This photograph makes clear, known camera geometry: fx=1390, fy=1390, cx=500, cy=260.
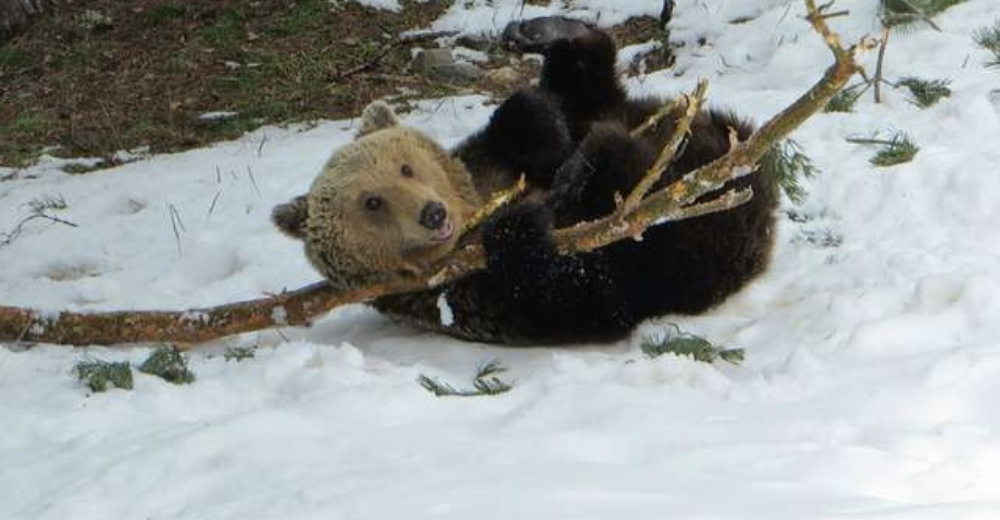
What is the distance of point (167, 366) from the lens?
5898 millimetres

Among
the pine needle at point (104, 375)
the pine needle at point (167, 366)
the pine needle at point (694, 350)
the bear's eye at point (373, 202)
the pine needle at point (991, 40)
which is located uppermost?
the pine needle at point (991, 40)

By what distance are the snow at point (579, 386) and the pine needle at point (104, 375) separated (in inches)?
1.8

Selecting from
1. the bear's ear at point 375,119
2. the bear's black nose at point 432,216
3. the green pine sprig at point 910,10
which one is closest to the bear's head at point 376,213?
the bear's black nose at point 432,216

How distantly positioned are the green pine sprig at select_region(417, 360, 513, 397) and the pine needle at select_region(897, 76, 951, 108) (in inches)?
137

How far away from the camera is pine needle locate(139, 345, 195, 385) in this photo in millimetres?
5855

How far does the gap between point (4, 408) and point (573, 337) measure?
238 cm

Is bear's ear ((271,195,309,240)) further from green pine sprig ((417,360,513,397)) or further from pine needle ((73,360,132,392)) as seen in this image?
green pine sprig ((417,360,513,397))

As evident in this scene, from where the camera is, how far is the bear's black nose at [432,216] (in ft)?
19.7

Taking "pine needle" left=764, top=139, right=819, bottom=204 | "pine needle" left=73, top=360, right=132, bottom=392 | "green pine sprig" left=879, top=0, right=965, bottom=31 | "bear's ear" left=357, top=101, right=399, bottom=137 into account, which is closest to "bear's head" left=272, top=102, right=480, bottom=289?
"bear's ear" left=357, top=101, right=399, bottom=137

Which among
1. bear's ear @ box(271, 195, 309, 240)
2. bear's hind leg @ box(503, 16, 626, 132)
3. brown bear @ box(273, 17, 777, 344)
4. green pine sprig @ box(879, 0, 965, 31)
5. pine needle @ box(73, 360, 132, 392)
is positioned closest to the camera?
pine needle @ box(73, 360, 132, 392)

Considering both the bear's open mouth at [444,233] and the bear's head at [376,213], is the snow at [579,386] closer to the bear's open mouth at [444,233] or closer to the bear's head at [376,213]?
the bear's head at [376,213]

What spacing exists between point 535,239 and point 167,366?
166cm

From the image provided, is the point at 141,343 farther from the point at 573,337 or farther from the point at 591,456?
the point at 591,456

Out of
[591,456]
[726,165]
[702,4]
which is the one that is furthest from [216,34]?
[591,456]
